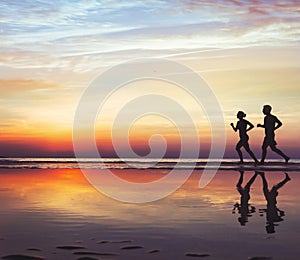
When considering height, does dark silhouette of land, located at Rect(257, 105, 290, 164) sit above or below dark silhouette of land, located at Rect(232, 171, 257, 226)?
above

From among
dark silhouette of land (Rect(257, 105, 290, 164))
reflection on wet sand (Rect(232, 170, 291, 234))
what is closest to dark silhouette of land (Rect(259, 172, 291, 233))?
reflection on wet sand (Rect(232, 170, 291, 234))

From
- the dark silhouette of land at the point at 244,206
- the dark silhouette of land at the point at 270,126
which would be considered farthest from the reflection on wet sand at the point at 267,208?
the dark silhouette of land at the point at 270,126

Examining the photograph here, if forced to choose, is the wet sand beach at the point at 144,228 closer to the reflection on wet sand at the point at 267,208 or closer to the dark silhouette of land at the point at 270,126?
the reflection on wet sand at the point at 267,208

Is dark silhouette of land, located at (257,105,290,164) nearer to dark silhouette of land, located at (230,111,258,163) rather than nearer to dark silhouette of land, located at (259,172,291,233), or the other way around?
dark silhouette of land, located at (230,111,258,163)

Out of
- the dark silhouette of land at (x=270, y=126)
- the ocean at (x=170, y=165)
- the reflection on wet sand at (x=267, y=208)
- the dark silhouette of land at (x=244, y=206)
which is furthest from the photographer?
the ocean at (x=170, y=165)

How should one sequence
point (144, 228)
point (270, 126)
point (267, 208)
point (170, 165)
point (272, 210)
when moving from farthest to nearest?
point (170, 165) < point (270, 126) < point (267, 208) < point (272, 210) < point (144, 228)

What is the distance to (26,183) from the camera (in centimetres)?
1630

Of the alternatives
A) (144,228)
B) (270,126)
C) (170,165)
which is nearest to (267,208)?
(144,228)

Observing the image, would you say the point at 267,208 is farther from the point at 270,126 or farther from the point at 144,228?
the point at 270,126

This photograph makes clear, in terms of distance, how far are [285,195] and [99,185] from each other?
562cm

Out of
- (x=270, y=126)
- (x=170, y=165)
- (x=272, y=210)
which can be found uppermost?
(x=270, y=126)

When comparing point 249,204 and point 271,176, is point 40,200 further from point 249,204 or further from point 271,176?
point 271,176

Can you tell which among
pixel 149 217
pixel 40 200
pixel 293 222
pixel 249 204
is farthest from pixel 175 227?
pixel 40 200

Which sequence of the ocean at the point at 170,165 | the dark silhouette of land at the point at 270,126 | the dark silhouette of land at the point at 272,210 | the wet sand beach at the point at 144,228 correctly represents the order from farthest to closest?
the ocean at the point at 170,165
the dark silhouette of land at the point at 270,126
the dark silhouette of land at the point at 272,210
the wet sand beach at the point at 144,228
